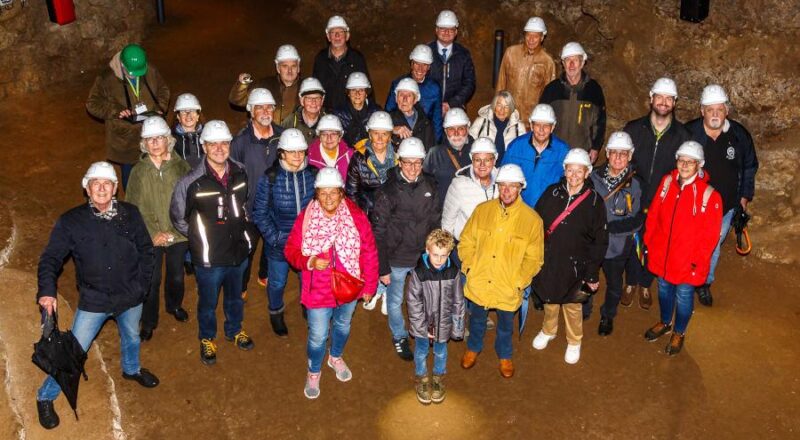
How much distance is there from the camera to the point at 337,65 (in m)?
10.2

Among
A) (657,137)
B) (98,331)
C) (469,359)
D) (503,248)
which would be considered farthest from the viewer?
(657,137)

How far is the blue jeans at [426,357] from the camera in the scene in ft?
25.2

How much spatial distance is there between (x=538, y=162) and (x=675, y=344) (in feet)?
8.19

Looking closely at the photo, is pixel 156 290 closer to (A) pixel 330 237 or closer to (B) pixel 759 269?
(A) pixel 330 237

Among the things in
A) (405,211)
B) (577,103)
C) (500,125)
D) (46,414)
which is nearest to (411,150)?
(405,211)

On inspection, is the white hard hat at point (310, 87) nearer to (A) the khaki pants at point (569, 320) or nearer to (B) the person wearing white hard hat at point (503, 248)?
(B) the person wearing white hard hat at point (503, 248)

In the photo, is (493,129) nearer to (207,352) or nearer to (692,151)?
(692,151)

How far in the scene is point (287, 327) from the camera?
8.89 metres

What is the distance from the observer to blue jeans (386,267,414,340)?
8.08 metres

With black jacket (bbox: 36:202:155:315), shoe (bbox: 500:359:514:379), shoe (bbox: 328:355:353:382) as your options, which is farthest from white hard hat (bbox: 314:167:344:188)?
shoe (bbox: 500:359:514:379)

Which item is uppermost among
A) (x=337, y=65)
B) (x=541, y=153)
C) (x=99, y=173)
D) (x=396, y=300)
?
(x=337, y=65)

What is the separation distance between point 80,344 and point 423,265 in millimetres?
3208

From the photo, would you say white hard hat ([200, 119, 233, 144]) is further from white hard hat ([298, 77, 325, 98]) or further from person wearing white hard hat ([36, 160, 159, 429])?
white hard hat ([298, 77, 325, 98])

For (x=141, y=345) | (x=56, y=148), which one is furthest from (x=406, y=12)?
(x=141, y=345)
